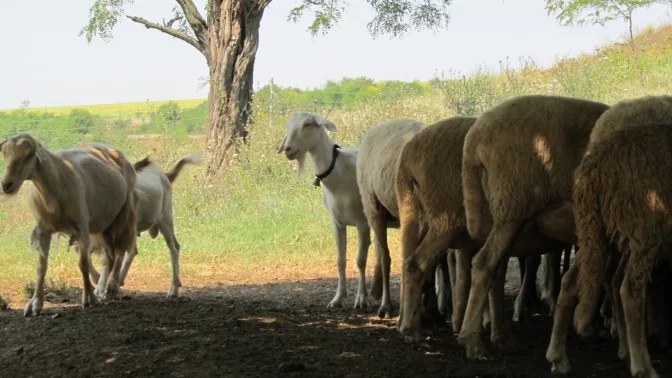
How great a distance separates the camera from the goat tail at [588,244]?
654 centimetres

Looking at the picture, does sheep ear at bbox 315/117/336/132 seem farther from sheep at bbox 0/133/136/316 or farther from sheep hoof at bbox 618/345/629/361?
sheep hoof at bbox 618/345/629/361

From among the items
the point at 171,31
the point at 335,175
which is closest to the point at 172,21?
the point at 171,31

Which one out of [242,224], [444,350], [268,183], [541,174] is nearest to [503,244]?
[541,174]

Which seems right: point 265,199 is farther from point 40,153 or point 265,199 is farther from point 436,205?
point 436,205

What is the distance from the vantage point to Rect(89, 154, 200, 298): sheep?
1259 centimetres

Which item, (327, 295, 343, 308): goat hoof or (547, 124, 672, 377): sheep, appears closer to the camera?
(547, 124, 672, 377): sheep

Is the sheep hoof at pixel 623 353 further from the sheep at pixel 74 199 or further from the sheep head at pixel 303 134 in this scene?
the sheep at pixel 74 199

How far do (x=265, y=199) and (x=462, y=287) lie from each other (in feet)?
35.9

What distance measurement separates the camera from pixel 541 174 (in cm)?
706

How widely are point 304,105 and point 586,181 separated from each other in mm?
18335

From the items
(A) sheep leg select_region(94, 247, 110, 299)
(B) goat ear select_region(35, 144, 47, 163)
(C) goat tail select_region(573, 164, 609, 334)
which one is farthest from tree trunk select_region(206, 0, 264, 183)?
(C) goat tail select_region(573, 164, 609, 334)

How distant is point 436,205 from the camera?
8.04 metres

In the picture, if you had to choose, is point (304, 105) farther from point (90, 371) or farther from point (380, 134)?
point (90, 371)

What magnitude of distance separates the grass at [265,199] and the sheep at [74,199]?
483 mm
